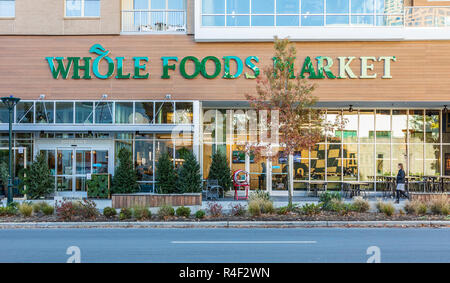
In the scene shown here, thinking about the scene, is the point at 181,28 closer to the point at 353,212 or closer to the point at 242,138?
the point at 242,138

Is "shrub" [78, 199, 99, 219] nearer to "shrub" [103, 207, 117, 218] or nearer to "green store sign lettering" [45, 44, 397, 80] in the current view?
"shrub" [103, 207, 117, 218]

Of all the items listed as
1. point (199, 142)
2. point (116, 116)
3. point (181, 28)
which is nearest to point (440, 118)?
point (199, 142)

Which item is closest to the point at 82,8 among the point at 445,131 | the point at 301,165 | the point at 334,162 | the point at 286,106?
the point at 286,106

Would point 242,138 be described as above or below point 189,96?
below

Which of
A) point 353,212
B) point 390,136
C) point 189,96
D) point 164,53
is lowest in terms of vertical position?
point 353,212

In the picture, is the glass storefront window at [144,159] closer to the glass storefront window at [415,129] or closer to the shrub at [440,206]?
the shrub at [440,206]

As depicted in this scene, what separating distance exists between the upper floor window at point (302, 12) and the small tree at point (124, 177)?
7399 millimetres

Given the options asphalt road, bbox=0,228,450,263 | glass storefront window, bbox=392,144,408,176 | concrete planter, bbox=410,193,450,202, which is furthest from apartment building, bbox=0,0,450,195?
asphalt road, bbox=0,228,450,263

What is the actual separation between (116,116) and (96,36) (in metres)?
4.03

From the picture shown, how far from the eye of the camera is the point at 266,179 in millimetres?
21719

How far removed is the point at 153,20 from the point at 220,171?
8267 mm

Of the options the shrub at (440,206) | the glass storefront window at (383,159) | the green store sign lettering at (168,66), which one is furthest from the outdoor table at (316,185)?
the shrub at (440,206)

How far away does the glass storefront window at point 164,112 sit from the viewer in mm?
19750

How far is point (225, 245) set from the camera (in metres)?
9.44
